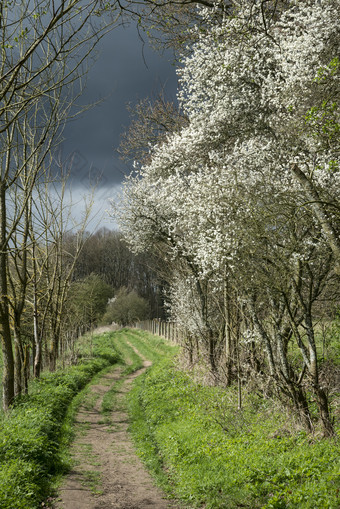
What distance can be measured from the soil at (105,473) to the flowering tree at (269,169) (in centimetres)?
292

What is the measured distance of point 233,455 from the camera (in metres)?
6.30

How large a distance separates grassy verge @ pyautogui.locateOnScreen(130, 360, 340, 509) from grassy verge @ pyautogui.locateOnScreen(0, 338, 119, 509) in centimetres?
173

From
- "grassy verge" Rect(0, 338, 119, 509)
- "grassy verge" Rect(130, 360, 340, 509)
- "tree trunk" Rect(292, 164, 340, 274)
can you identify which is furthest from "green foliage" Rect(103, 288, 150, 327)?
"tree trunk" Rect(292, 164, 340, 274)

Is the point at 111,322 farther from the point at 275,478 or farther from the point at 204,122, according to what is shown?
the point at 275,478

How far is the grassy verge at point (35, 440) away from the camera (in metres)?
5.61

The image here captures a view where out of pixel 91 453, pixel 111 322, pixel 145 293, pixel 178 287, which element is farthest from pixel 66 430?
pixel 145 293

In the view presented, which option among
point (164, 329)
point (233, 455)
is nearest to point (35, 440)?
point (233, 455)

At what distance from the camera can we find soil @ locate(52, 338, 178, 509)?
5.93 metres

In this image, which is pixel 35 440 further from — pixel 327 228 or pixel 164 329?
pixel 164 329

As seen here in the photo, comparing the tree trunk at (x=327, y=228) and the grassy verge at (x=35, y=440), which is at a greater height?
the tree trunk at (x=327, y=228)

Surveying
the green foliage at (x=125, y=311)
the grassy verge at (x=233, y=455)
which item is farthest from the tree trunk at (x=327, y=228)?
the green foliage at (x=125, y=311)

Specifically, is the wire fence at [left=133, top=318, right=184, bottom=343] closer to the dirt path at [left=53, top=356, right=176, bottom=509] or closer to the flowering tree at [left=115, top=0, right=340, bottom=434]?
the dirt path at [left=53, top=356, right=176, bottom=509]

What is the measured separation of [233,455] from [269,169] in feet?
19.2

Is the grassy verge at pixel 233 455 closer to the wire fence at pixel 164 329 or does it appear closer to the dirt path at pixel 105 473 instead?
the dirt path at pixel 105 473
